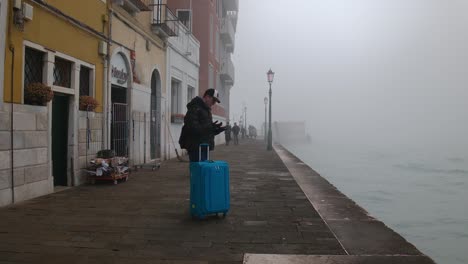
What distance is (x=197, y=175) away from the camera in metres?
6.18

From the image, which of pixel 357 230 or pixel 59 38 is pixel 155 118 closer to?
pixel 59 38

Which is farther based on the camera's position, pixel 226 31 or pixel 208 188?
pixel 226 31

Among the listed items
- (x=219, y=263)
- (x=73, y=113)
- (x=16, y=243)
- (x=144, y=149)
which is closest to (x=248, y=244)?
(x=219, y=263)

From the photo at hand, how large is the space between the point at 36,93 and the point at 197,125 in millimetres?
3069

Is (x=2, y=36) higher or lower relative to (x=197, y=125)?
higher

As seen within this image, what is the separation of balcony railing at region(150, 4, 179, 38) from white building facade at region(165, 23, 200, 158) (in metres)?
0.98


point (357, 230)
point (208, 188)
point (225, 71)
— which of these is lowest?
point (357, 230)

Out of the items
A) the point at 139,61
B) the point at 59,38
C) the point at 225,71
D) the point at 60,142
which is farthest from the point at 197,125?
the point at 225,71

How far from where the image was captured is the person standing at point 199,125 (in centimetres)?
691

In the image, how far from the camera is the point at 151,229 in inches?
229

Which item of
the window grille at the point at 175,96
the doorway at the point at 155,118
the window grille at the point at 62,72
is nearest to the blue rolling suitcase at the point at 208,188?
the window grille at the point at 62,72

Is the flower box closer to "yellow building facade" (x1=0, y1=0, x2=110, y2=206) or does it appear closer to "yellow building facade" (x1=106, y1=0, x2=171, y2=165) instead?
"yellow building facade" (x1=0, y1=0, x2=110, y2=206)

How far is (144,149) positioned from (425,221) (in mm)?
8980

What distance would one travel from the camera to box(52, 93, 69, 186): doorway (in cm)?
944
